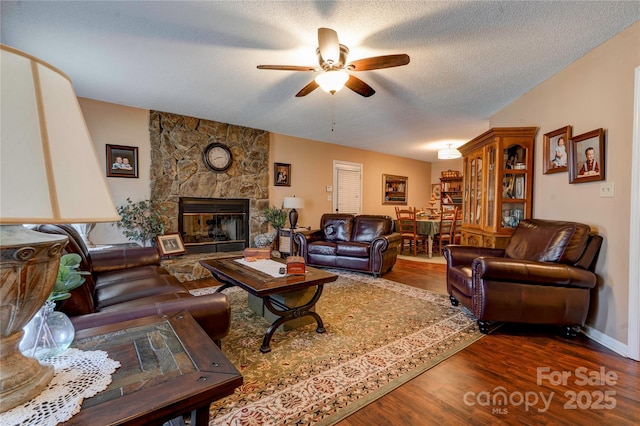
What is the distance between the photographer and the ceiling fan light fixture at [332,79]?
232 centimetres

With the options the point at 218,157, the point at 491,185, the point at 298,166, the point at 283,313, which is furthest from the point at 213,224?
the point at 491,185

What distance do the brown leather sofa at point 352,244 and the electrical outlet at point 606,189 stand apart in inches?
92.0

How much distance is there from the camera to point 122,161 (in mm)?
3938

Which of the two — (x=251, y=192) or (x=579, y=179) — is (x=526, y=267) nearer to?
(x=579, y=179)

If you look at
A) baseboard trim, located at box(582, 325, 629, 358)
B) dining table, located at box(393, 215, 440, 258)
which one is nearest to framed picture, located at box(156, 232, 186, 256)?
dining table, located at box(393, 215, 440, 258)

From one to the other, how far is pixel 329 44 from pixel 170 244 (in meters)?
3.44

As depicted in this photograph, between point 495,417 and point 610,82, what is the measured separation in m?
2.70

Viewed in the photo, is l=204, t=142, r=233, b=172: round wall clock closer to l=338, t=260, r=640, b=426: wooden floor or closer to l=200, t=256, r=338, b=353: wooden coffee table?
l=200, t=256, r=338, b=353: wooden coffee table

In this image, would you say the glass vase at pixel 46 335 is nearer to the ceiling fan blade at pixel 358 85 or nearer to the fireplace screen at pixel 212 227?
the ceiling fan blade at pixel 358 85

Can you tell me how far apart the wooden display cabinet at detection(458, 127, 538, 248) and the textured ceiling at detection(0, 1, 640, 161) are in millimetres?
572

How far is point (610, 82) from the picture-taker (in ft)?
7.40

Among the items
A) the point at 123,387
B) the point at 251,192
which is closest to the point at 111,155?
the point at 251,192

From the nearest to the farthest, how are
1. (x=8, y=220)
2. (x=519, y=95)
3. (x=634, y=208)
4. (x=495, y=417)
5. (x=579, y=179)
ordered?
1. (x=8, y=220)
2. (x=495, y=417)
3. (x=634, y=208)
4. (x=579, y=179)
5. (x=519, y=95)

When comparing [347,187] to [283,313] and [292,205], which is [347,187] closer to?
[292,205]
